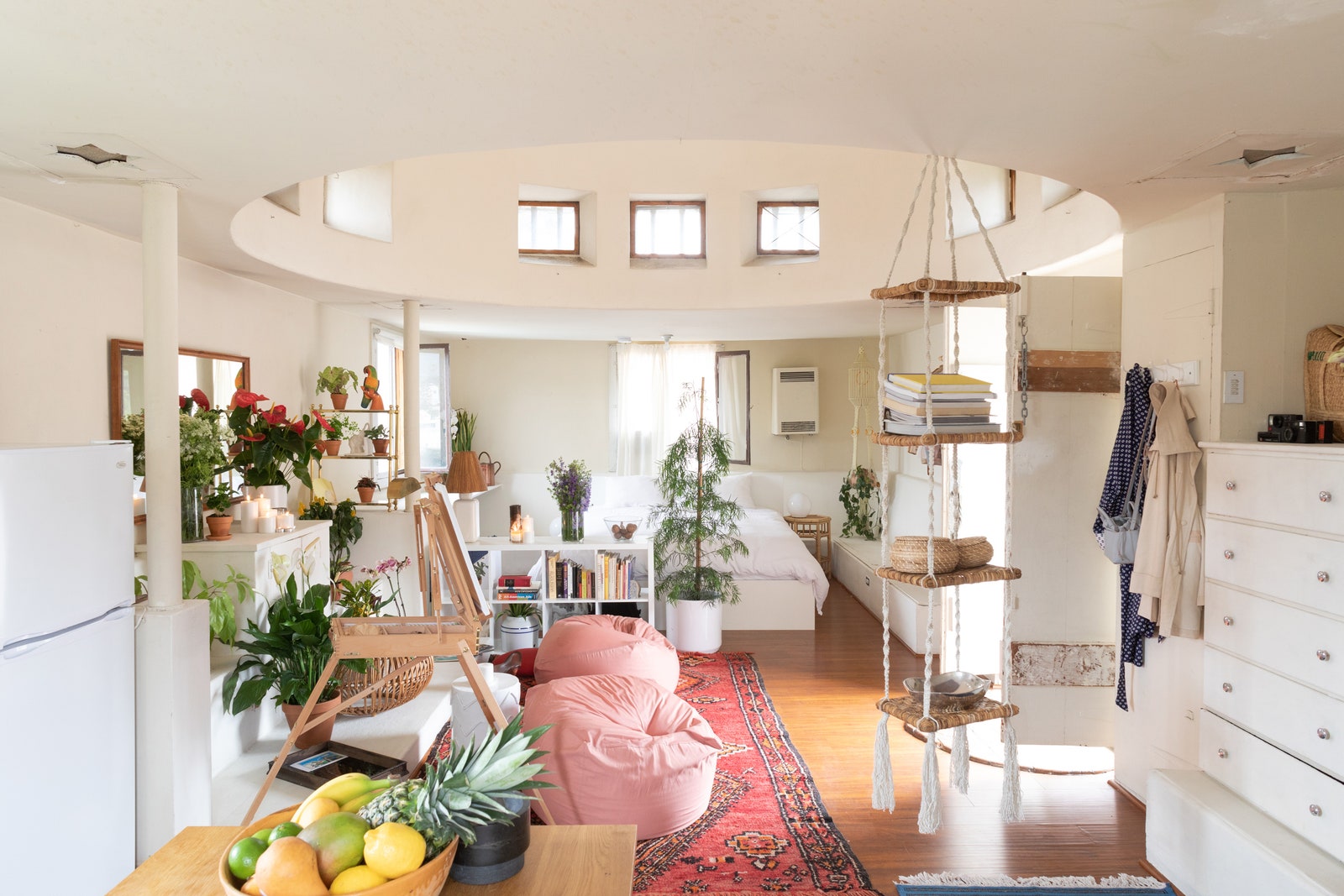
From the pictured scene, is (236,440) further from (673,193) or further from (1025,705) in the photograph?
(1025,705)

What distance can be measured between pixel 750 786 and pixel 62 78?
3.59 meters

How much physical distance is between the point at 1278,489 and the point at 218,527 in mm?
3942

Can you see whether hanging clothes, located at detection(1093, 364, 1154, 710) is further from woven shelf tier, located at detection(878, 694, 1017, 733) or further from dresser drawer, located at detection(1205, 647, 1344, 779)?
woven shelf tier, located at detection(878, 694, 1017, 733)

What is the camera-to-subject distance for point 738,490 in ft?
29.7

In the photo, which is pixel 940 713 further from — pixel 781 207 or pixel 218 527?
pixel 781 207

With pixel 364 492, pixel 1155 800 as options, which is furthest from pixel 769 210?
pixel 1155 800

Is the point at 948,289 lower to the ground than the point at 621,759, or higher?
higher

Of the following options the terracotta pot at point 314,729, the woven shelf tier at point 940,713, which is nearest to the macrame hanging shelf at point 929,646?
the woven shelf tier at point 940,713

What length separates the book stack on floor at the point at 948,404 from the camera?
9.11 ft

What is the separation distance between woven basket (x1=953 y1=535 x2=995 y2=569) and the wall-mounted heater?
6268 millimetres

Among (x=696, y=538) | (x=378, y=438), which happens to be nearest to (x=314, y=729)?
(x=378, y=438)

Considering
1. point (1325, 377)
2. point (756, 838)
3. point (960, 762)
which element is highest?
point (1325, 377)

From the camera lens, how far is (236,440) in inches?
155

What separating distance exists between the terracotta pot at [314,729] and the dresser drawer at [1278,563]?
340 cm
